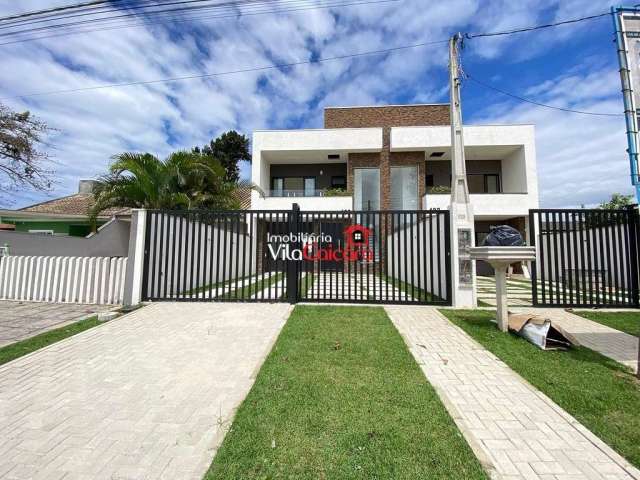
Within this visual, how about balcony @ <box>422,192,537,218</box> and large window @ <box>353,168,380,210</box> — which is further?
large window @ <box>353,168,380,210</box>

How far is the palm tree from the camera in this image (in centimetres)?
979

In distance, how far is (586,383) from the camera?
3.26 metres

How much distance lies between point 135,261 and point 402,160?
1464 centimetres

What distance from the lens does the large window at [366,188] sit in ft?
56.5

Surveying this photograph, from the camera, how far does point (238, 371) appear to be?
11.7 ft

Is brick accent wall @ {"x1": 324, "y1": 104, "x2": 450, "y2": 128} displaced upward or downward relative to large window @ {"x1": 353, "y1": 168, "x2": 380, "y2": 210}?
upward

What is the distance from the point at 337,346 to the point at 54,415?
3143 mm

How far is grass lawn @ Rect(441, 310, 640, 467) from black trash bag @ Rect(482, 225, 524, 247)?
1.52 meters

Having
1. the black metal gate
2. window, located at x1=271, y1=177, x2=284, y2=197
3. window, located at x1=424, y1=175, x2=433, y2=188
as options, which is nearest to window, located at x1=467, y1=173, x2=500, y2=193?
window, located at x1=424, y1=175, x2=433, y2=188

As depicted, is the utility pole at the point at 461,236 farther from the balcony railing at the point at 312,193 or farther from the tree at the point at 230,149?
the tree at the point at 230,149

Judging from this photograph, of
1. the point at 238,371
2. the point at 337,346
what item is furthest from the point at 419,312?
the point at 238,371

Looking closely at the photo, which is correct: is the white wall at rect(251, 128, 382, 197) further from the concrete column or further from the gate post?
the gate post

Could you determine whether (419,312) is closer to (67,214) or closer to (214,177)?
(214,177)

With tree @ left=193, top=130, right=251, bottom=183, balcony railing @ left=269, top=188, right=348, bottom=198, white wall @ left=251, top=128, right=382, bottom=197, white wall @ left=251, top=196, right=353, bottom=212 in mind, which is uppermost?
tree @ left=193, top=130, right=251, bottom=183
